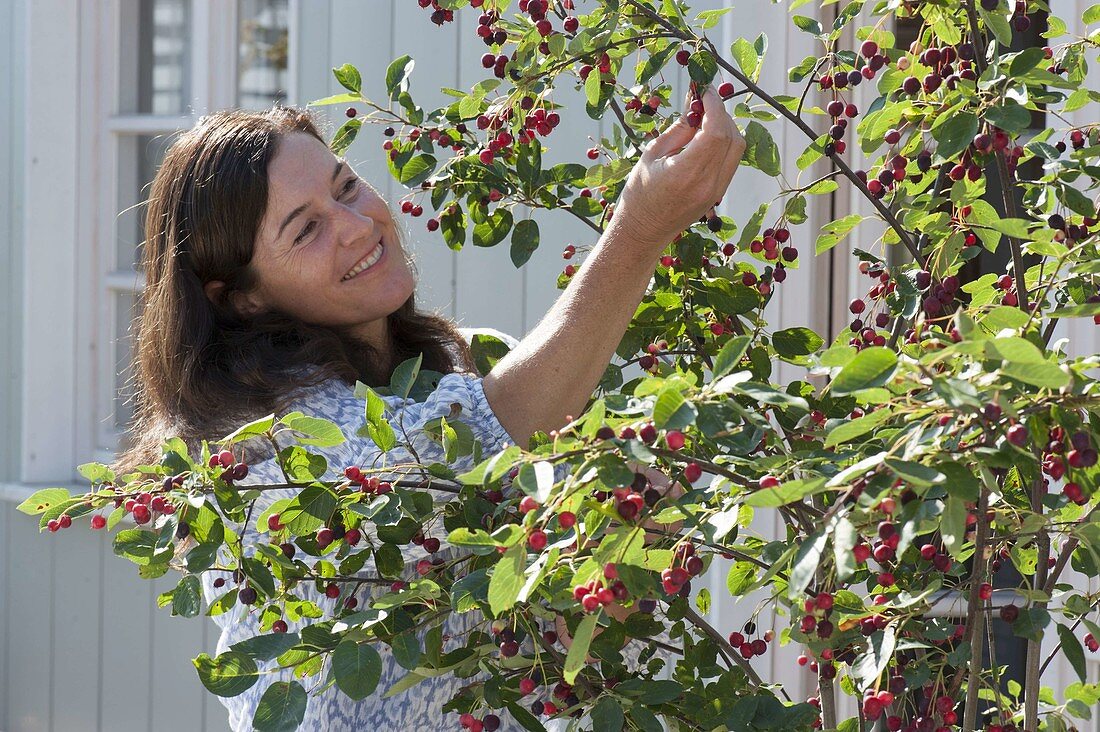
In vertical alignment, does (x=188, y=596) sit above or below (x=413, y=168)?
below

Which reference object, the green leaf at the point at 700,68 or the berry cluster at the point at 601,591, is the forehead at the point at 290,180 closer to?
the green leaf at the point at 700,68

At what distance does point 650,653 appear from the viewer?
117 cm

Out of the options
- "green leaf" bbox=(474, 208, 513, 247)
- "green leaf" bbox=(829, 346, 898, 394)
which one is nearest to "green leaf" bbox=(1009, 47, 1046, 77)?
"green leaf" bbox=(829, 346, 898, 394)

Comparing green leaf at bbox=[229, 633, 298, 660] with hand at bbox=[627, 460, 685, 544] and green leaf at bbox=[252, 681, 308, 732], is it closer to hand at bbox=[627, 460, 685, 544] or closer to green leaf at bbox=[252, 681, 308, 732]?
green leaf at bbox=[252, 681, 308, 732]

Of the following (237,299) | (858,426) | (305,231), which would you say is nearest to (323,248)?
(305,231)

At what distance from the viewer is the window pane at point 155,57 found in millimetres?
3531

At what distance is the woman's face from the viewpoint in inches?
56.7

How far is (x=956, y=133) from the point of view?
3.10 ft

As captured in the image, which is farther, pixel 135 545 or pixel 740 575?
pixel 740 575

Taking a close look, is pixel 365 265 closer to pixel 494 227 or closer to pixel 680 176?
pixel 494 227

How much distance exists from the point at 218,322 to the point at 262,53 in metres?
2.01

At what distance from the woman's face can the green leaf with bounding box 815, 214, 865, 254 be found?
464 mm

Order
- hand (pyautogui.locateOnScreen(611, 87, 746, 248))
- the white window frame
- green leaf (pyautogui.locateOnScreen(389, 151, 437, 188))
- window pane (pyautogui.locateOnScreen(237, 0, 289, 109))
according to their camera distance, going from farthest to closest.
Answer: the white window frame
window pane (pyautogui.locateOnScreen(237, 0, 289, 109))
green leaf (pyautogui.locateOnScreen(389, 151, 437, 188))
hand (pyautogui.locateOnScreen(611, 87, 746, 248))

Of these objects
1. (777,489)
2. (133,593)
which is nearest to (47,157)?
(133,593)
